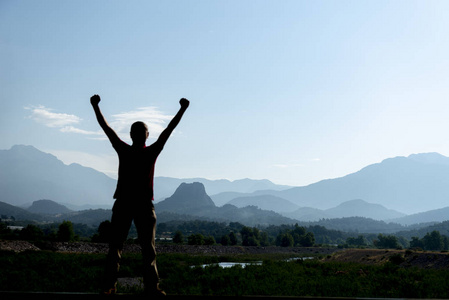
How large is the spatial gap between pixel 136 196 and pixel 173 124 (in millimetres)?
1025

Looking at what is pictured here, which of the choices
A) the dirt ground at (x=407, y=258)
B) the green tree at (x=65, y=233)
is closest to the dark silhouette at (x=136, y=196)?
the dirt ground at (x=407, y=258)

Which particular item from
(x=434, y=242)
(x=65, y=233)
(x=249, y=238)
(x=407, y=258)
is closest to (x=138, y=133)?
(x=407, y=258)

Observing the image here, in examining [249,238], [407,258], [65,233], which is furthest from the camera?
[249,238]

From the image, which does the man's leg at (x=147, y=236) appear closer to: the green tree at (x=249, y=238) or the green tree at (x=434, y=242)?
the green tree at (x=249, y=238)

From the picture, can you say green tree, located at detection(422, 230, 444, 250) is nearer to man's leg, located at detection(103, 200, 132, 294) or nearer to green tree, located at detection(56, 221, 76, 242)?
green tree, located at detection(56, 221, 76, 242)

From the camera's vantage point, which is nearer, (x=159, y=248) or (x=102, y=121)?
(x=102, y=121)

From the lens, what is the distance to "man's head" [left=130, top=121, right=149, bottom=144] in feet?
15.9

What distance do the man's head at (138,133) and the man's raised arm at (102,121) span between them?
0.70 feet

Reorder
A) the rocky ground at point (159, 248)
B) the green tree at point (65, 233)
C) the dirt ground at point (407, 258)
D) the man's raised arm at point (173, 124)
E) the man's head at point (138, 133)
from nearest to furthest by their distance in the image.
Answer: the man's raised arm at point (173, 124) < the man's head at point (138, 133) < the dirt ground at point (407, 258) < the rocky ground at point (159, 248) < the green tree at point (65, 233)

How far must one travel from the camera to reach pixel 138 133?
4.84 m

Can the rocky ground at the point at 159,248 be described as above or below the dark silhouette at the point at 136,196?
below

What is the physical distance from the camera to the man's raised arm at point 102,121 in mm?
→ 4836

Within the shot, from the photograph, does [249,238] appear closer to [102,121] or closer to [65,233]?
[65,233]

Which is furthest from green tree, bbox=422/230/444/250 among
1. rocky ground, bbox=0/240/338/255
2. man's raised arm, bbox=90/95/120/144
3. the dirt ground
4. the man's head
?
man's raised arm, bbox=90/95/120/144
